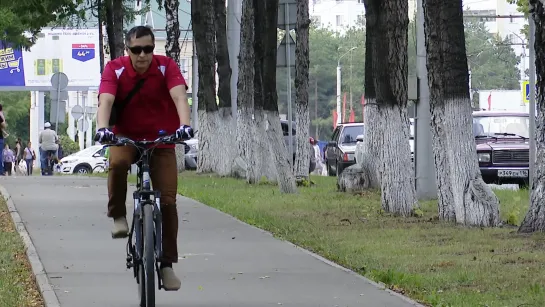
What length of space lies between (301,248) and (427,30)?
12.6 ft

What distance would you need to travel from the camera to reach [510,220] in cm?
1557

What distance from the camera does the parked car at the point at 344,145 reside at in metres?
36.5

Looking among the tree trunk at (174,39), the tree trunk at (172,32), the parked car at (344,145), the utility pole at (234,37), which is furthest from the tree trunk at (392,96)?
the parked car at (344,145)

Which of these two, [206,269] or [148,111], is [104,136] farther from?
[206,269]

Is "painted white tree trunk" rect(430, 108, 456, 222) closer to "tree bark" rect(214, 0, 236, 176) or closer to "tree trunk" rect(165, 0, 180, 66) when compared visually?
"tree bark" rect(214, 0, 236, 176)

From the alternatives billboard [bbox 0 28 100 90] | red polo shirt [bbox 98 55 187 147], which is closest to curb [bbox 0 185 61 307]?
red polo shirt [bbox 98 55 187 147]

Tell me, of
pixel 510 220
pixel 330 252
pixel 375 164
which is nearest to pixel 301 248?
pixel 330 252

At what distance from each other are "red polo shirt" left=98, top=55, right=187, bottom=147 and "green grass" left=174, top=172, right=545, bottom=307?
2.24m

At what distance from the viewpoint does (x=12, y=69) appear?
208 feet

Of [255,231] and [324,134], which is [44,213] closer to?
[255,231]

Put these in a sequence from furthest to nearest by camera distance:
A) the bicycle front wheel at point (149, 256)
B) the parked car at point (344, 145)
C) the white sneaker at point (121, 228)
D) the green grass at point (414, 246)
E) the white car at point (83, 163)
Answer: the white car at point (83, 163) → the parked car at point (344, 145) → the green grass at point (414, 246) → the white sneaker at point (121, 228) → the bicycle front wheel at point (149, 256)

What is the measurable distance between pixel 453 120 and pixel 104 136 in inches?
313

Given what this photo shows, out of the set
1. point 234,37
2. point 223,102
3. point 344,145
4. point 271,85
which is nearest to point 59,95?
point 234,37

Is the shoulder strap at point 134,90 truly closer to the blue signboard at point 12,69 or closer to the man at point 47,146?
the man at point 47,146
